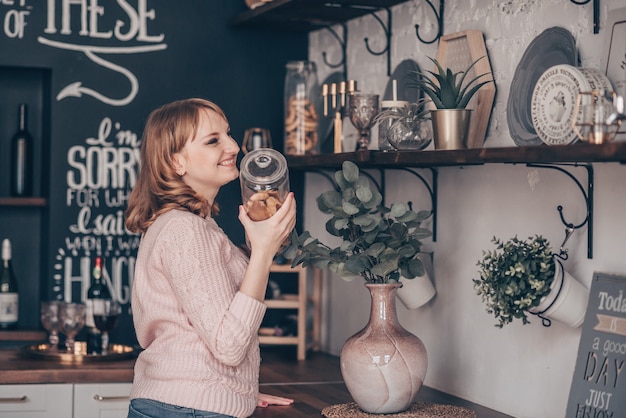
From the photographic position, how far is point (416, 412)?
226cm

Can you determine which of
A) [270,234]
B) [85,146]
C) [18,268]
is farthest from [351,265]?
[18,268]

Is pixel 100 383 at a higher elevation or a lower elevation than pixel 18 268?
lower

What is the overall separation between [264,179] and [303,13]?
3.83 ft

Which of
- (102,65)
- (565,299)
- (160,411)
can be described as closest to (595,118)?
(565,299)

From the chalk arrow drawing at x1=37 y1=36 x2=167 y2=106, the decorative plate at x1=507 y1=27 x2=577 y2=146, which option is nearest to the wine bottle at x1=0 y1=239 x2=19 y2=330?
the chalk arrow drawing at x1=37 y1=36 x2=167 y2=106

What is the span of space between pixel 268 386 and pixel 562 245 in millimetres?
1003

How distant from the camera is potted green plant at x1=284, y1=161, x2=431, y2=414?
87.0 inches

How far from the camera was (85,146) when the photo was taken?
3.29 metres

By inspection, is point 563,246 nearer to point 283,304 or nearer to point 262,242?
point 262,242

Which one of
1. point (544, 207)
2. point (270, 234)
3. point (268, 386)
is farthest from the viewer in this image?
point (268, 386)

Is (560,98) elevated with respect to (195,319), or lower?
elevated

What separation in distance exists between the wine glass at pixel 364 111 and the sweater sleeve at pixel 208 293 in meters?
0.77

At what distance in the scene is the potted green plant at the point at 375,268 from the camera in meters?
2.21

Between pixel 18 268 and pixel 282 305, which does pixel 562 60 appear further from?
pixel 18 268
